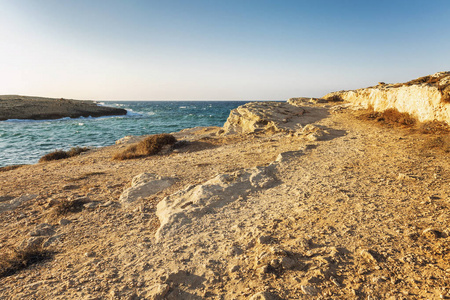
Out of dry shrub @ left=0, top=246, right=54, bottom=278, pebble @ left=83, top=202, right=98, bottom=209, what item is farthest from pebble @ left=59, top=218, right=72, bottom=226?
dry shrub @ left=0, top=246, right=54, bottom=278

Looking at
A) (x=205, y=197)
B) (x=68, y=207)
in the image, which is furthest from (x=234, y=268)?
(x=68, y=207)

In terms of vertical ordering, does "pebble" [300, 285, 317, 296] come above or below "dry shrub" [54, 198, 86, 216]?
above

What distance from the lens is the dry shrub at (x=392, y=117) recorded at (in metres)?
11.4

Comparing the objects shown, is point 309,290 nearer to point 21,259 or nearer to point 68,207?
point 21,259

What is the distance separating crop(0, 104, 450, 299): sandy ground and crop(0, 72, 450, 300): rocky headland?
0.02 metres

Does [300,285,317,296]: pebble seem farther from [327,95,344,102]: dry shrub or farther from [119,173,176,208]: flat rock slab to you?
[327,95,344,102]: dry shrub

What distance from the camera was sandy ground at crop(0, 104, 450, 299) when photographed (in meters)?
3.10

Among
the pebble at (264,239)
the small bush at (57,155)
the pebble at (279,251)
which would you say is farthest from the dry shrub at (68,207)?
the small bush at (57,155)

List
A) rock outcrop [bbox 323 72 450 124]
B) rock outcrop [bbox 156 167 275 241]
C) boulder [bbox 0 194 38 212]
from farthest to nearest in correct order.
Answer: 1. rock outcrop [bbox 323 72 450 124]
2. boulder [bbox 0 194 38 212]
3. rock outcrop [bbox 156 167 275 241]

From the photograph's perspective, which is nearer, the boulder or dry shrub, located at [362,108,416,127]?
the boulder

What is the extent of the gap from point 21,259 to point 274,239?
4.54m

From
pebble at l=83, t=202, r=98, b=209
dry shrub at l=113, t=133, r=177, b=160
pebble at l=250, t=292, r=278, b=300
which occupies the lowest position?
pebble at l=83, t=202, r=98, b=209

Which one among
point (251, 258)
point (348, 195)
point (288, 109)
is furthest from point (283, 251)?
point (288, 109)

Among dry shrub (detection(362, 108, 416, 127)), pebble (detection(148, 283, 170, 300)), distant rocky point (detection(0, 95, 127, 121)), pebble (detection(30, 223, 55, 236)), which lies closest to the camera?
pebble (detection(148, 283, 170, 300))
